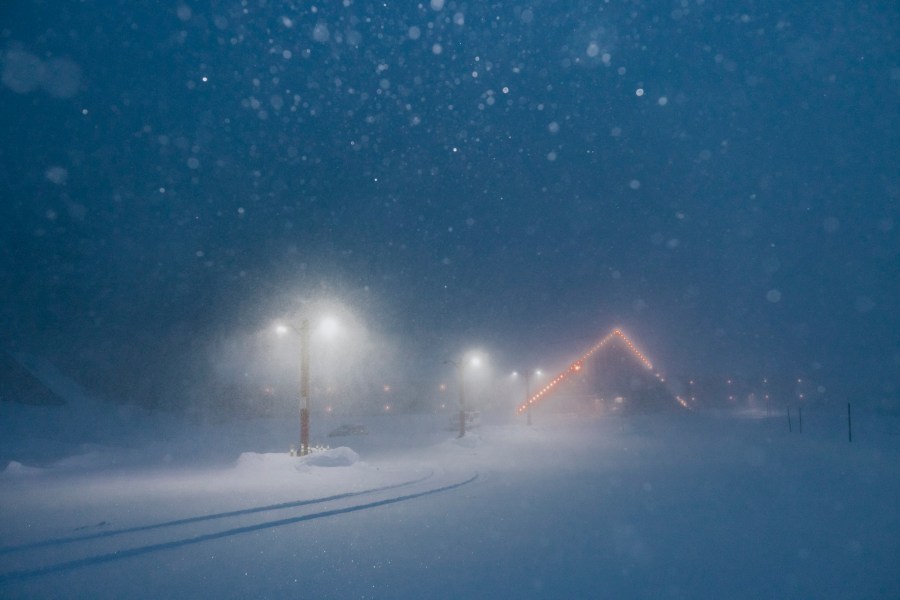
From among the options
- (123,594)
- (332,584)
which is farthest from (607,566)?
(123,594)

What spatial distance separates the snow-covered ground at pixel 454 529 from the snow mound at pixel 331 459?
2.6 inches

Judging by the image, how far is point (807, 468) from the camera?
2114 centimetres

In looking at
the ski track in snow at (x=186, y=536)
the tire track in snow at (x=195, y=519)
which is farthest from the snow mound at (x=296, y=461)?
the ski track in snow at (x=186, y=536)

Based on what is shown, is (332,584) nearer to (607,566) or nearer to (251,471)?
(607,566)

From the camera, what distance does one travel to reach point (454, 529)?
37.1 ft

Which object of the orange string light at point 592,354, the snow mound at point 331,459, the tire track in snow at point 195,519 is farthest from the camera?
the orange string light at point 592,354

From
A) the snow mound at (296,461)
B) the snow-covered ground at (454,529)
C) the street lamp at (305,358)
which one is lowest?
the snow-covered ground at (454,529)

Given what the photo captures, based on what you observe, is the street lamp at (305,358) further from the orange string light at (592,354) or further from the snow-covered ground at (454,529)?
the orange string light at (592,354)

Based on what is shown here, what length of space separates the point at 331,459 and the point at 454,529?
11253 millimetres

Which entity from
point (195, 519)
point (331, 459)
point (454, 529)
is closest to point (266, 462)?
point (331, 459)

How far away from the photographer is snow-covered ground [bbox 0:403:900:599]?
7898mm

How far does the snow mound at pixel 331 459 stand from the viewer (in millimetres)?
21292

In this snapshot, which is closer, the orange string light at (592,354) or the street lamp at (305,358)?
the street lamp at (305,358)

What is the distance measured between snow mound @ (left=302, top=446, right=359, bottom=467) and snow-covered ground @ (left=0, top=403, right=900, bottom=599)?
7 cm
